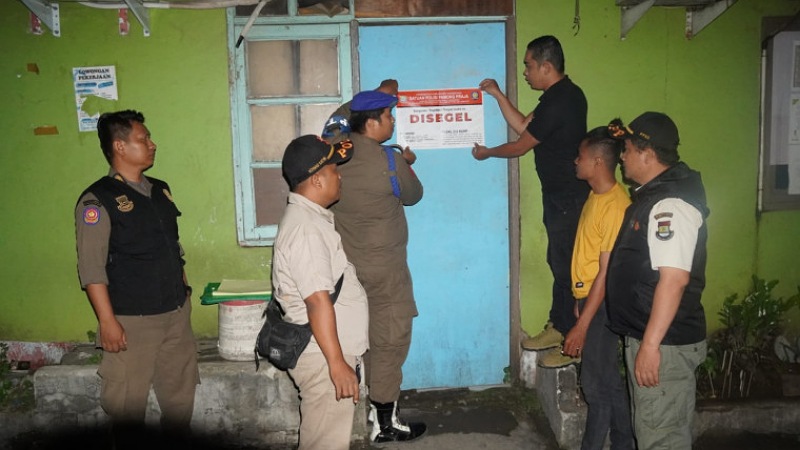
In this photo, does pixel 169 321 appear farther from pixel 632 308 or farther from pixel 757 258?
pixel 757 258

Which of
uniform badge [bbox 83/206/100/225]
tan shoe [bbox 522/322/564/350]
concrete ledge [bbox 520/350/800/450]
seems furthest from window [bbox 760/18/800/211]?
uniform badge [bbox 83/206/100/225]

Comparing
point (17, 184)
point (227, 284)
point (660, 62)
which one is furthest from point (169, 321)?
point (660, 62)

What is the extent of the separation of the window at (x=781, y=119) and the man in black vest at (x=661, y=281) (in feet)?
8.07

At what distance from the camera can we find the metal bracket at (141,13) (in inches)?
159

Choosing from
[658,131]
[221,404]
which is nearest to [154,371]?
[221,404]

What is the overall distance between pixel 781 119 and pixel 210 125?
4556mm

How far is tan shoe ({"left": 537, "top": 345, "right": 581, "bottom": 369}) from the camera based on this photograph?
4.12 m

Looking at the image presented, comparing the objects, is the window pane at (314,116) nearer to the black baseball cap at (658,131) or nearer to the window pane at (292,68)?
the window pane at (292,68)

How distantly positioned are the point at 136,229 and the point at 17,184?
1.64 m

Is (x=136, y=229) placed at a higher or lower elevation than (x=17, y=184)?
lower

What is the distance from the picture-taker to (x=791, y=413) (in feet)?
13.8

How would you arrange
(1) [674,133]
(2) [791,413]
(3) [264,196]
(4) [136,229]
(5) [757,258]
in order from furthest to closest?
1. (5) [757,258]
2. (3) [264,196]
3. (2) [791,413]
4. (4) [136,229]
5. (1) [674,133]

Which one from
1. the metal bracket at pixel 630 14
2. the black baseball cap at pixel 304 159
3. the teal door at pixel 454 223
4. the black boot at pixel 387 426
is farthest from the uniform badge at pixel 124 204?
the metal bracket at pixel 630 14

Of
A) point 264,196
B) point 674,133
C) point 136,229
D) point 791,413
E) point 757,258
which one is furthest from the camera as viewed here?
point 757,258
